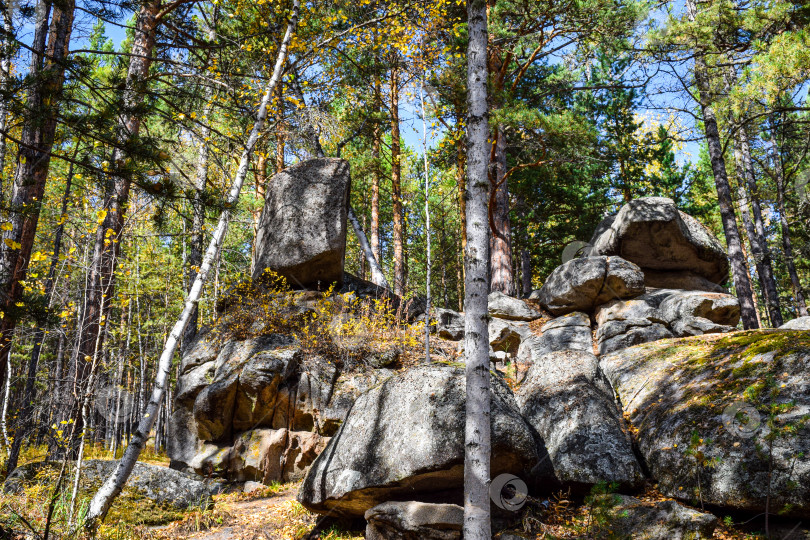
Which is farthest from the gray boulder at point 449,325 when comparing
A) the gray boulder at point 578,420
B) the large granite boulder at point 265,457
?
the gray boulder at point 578,420

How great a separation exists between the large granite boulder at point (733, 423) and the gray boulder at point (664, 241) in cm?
546

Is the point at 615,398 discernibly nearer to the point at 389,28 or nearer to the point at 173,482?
the point at 173,482

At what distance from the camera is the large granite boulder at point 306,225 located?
10.6 m

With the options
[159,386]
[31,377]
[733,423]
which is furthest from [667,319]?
[31,377]

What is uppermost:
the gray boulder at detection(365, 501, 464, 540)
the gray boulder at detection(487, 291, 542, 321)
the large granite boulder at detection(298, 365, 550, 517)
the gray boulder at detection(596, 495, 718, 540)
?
the gray boulder at detection(487, 291, 542, 321)

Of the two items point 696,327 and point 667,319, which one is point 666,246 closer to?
point 667,319

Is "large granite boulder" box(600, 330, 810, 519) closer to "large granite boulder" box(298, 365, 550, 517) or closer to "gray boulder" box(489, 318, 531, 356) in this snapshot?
"large granite boulder" box(298, 365, 550, 517)

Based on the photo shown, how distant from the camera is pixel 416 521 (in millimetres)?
4504

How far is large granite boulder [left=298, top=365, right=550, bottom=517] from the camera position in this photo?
15.7ft

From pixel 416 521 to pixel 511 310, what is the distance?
7026 millimetres

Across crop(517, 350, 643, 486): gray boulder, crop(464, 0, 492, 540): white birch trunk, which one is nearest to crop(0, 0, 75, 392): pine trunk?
crop(464, 0, 492, 540): white birch trunk

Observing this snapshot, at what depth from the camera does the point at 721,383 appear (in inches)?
194

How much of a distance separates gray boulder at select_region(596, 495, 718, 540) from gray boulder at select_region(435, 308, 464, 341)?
646 centimetres

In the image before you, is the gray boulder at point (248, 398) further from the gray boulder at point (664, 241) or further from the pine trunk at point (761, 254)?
the pine trunk at point (761, 254)
